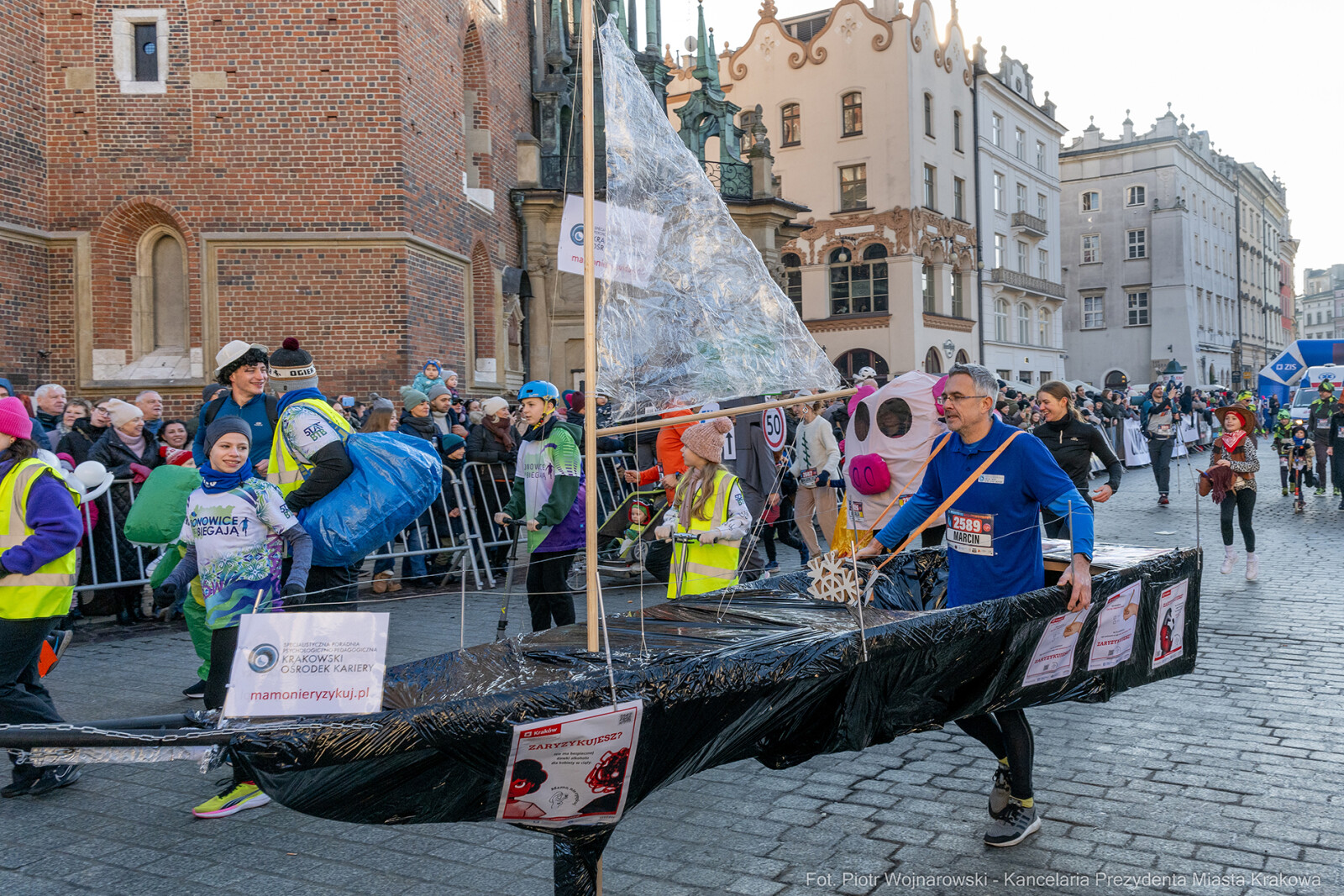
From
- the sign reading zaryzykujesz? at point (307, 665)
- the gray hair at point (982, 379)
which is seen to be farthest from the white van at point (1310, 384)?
the sign reading zaryzykujesz? at point (307, 665)

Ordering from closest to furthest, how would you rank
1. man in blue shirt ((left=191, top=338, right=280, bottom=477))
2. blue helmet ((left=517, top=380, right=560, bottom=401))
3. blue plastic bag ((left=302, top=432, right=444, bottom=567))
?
blue plastic bag ((left=302, top=432, right=444, bottom=567)) < man in blue shirt ((left=191, top=338, right=280, bottom=477)) < blue helmet ((left=517, top=380, right=560, bottom=401))

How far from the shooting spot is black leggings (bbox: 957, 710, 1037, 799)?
417 centimetres

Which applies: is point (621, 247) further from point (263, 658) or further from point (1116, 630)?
point (1116, 630)

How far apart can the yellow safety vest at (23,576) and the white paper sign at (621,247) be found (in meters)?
2.84

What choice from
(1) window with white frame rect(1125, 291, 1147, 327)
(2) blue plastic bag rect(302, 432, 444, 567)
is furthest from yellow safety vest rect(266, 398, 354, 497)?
(1) window with white frame rect(1125, 291, 1147, 327)

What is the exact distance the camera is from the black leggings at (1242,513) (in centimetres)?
1040

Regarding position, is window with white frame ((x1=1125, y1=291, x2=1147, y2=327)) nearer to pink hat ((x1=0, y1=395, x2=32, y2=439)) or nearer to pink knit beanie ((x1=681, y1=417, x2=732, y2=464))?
pink knit beanie ((x1=681, y1=417, x2=732, y2=464))

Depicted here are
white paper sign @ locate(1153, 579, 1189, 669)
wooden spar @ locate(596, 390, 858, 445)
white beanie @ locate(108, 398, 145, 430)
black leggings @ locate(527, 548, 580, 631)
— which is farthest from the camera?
white beanie @ locate(108, 398, 145, 430)

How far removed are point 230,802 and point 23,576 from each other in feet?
Result: 4.56

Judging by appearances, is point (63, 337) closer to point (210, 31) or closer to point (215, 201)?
point (215, 201)

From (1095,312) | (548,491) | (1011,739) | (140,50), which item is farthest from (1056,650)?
(1095,312)

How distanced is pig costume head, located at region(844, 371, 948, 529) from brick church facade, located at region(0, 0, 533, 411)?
804 centimetres

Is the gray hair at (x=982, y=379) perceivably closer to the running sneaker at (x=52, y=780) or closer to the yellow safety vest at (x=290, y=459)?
the yellow safety vest at (x=290, y=459)

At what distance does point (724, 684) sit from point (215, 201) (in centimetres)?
1434
